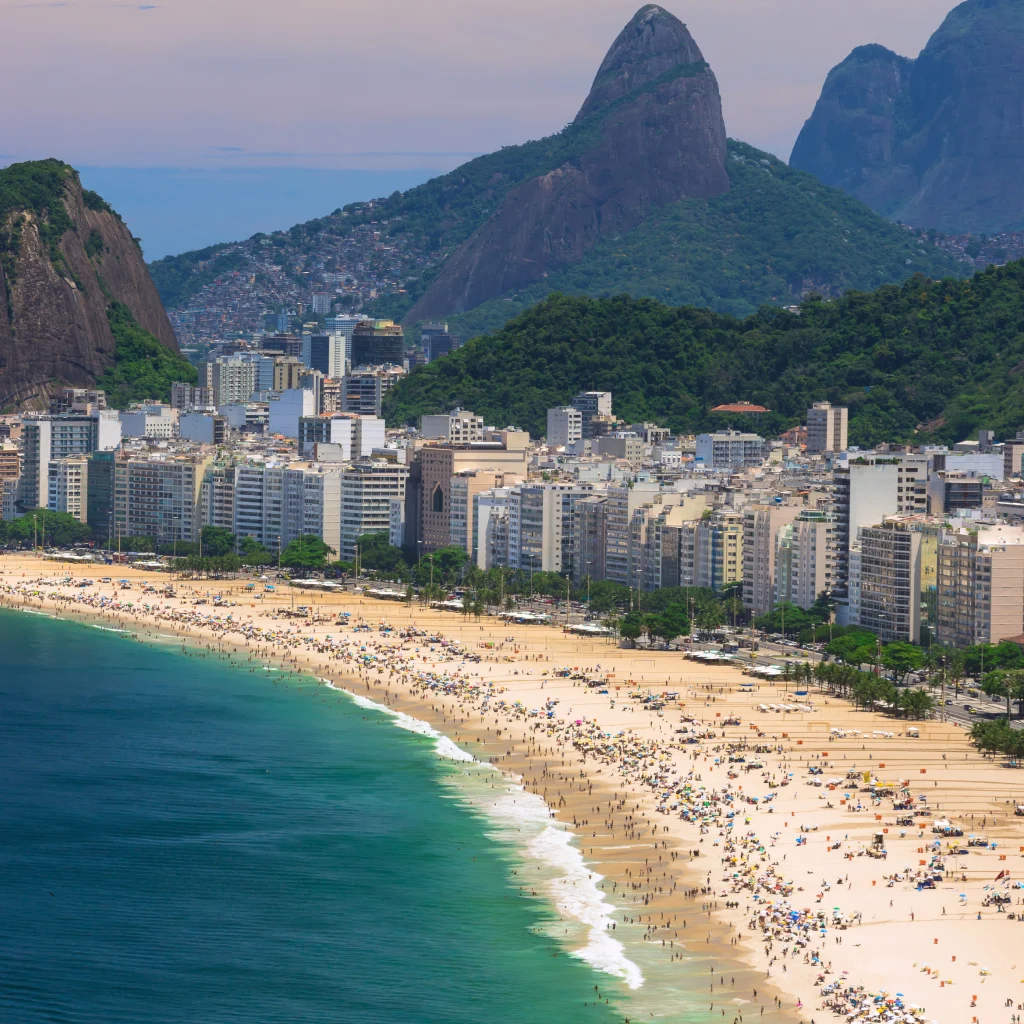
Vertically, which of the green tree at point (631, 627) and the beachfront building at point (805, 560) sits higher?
the beachfront building at point (805, 560)

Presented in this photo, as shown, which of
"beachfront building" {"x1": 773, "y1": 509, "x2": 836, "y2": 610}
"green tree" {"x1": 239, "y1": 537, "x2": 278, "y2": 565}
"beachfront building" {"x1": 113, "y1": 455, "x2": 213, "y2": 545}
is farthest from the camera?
"beachfront building" {"x1": 113, "y1": 455, "x2": 213, "y2": 545}

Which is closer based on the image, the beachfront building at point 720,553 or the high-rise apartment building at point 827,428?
the beachfront building at point 720,553

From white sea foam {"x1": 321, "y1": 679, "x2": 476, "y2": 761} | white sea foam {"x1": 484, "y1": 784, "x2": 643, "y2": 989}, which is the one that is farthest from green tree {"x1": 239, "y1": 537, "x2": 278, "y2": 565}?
white sea foam {"x1": 484, "y1": 784, "x2": 643, "y2": 989}

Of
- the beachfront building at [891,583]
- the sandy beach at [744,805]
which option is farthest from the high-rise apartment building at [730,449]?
the beachfront building at [891,583]

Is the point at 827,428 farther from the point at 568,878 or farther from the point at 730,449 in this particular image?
the point at 568,878

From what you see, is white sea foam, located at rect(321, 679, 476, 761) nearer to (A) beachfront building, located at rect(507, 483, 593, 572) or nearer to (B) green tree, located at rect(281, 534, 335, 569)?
(A) beachfront building, located at rect(507, 483, 593, 572)

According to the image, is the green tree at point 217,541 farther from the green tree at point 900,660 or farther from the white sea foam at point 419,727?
the green tree at point 900,660
